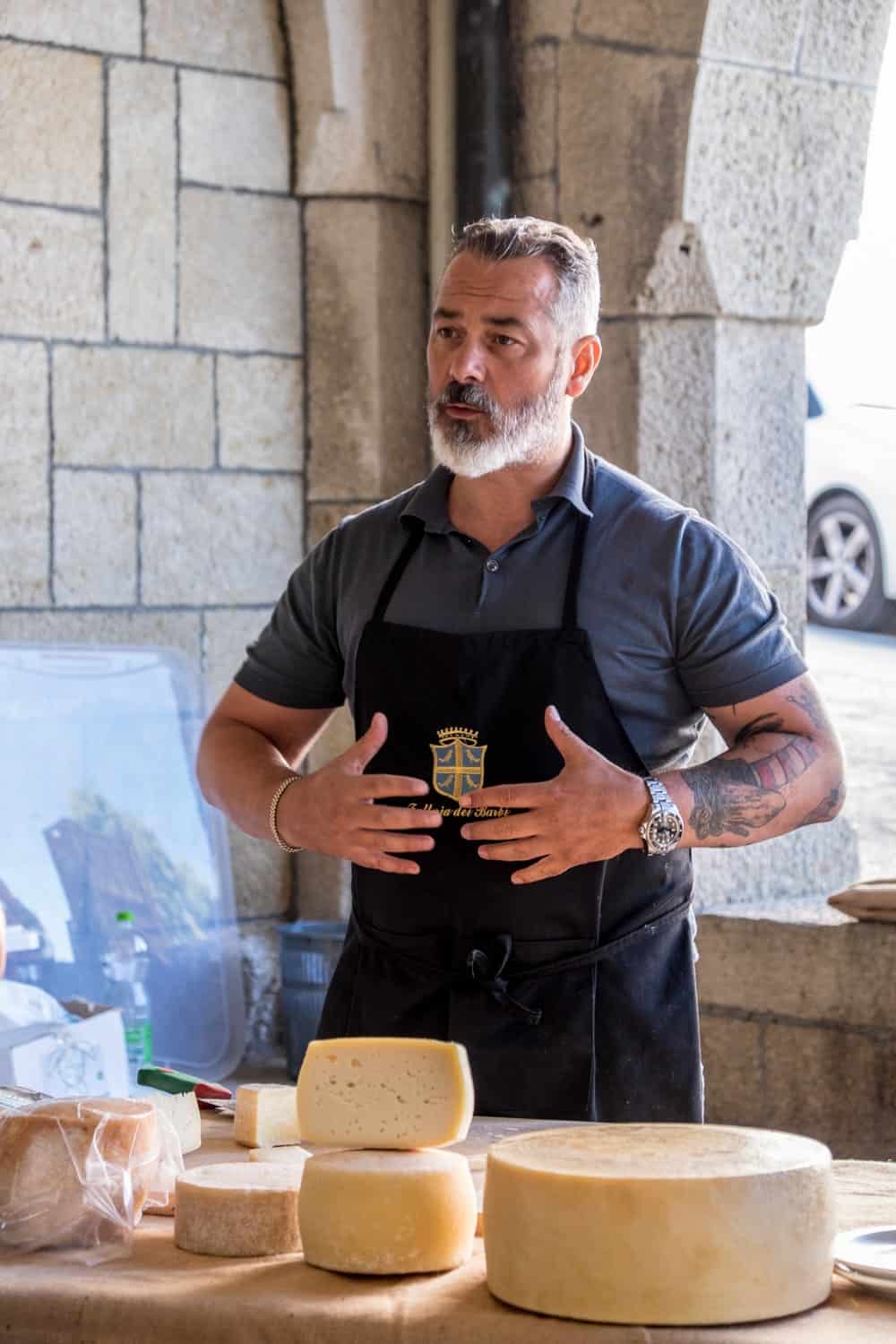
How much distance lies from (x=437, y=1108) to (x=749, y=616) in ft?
3.36

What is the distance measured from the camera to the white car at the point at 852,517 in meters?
6.45

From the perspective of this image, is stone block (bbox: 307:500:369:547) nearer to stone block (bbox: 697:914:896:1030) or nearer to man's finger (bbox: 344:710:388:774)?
stone block (bbox: 697:914:896:1030)

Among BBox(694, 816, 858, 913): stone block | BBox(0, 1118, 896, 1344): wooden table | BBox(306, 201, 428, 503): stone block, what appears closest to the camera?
BBox(0, 1118, 896, 1344): wooden table

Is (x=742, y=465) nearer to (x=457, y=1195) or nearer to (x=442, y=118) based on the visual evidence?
(x=442, y=118)

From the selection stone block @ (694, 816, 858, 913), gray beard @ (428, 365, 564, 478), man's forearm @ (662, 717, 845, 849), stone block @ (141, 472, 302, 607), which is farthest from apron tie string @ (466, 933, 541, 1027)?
stone block @ (141, 472, 302, 607)

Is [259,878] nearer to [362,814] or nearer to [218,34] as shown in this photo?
[218,34]

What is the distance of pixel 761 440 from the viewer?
455 centimetres

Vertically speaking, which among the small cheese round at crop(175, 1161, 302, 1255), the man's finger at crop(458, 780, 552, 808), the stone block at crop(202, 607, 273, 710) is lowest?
the small cheese round at crop(175, 1161, 302, 1255)

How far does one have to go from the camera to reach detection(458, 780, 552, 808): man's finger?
2.38 metres

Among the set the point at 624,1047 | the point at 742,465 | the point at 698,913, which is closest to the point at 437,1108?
the point at 624,1047

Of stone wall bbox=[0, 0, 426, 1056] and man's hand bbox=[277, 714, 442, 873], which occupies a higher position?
stone wall bbox=[0, 0, 426, 1056]

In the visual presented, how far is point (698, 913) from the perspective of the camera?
441 cm

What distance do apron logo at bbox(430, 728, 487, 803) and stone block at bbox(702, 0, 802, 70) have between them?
2.33 metres

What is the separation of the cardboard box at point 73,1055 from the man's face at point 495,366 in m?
1.33
